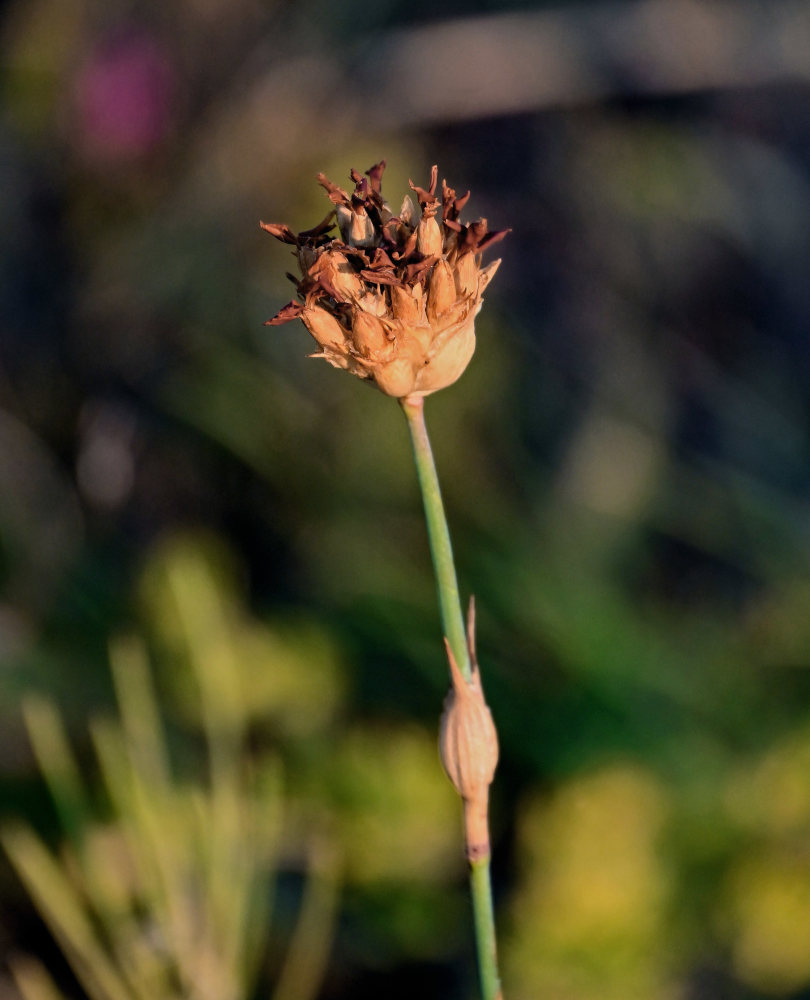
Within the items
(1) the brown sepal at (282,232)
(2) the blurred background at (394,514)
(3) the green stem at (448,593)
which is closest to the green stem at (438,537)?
(3) the green stem at (448,593)

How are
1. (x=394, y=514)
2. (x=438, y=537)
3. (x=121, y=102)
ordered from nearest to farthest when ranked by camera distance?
(x=438, y=537)
(x=394, y=514)
(x=121, y=102)

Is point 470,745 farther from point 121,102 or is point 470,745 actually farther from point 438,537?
point 121,102

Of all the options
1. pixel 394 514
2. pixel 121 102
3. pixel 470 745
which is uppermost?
pixel 121 102

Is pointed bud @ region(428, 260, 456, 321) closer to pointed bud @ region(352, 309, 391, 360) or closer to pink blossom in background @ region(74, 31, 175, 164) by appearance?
pointed bud @ region(352, 309, 391, 360)

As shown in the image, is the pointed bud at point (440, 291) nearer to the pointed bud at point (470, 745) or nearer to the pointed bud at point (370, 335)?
the pointed bud at point (370, 335)

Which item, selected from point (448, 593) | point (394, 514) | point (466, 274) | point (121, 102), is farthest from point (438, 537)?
point (121, 102)

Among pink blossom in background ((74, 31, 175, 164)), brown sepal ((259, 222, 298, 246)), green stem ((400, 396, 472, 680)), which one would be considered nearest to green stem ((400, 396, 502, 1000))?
green stem ((400, 396, 472, 680))
